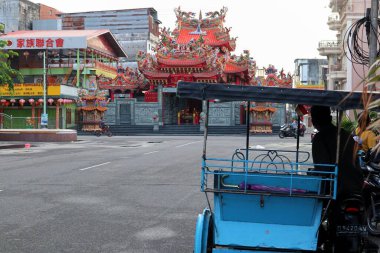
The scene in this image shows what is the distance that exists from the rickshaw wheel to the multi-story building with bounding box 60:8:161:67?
77671mm

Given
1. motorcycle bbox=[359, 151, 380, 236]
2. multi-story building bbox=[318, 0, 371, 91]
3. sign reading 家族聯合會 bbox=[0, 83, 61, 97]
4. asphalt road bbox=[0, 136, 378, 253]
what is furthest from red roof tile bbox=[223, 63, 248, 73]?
motorcycle bbox=[359, 151, 380, 236]

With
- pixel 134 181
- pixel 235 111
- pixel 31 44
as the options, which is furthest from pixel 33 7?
pixel 134 181

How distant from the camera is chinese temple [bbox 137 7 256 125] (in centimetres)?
5094

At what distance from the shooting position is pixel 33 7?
238 ft

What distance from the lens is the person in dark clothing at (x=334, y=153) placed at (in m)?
5.22

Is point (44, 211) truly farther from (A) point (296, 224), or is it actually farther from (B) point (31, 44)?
(B) point (31, 44)

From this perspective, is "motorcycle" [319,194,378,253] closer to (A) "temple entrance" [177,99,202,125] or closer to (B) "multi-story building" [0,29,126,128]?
(B) "multi-story building" [0,29,126,128]

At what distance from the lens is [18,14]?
68.6m

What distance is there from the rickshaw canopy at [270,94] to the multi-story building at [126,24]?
7769 centimetres

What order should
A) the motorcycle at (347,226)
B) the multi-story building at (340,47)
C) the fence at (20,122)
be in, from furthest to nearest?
the multi-story building at (340,47) < the fence at (20,122) < the motorcycle at (347,226)

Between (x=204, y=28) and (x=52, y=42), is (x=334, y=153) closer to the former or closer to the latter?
(x=52, y=42)

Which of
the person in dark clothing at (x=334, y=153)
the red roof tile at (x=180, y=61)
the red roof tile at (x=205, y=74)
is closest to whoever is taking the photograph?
the person in dark clothing at (x=334, y=153)

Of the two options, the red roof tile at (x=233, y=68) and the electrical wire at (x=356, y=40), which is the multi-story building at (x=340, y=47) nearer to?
the red roof tile at (x=233, y=68)

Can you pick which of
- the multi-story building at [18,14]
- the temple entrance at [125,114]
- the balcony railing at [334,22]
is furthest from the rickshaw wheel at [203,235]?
the multi-story building at [18,14]
